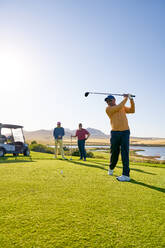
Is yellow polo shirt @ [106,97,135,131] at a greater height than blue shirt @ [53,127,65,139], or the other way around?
yellow polo shirt @ [106,97,135,131]

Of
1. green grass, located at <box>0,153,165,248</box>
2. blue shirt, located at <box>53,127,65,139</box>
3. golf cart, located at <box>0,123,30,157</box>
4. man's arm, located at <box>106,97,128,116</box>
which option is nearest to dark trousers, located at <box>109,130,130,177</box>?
man's arm, located at <box>106,97,128,116</box>

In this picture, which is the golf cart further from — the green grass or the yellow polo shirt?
the green grass

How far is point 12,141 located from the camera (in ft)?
39.0

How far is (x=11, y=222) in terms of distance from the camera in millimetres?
1842

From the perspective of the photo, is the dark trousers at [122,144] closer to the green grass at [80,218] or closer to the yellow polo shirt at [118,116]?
the yellow polo shirt at [118,116]

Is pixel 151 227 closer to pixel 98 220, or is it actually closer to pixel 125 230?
pixel 125 230

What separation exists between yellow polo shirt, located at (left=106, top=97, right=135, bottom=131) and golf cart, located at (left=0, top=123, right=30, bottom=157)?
813 centimetres

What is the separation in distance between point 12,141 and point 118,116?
9.15 meters

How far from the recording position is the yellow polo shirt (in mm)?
4428

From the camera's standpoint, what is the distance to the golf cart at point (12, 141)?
429 inches

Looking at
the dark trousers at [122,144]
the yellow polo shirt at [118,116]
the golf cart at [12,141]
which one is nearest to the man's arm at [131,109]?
the yellow polo shirt at [118,116]

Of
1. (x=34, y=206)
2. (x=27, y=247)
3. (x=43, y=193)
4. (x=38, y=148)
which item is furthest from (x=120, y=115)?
(x=38, y=148)

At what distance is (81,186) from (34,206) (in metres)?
1.23

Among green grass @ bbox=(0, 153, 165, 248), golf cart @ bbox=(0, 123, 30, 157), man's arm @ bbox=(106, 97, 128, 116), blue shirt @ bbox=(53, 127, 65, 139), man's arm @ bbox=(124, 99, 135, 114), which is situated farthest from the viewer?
golf cart @ bbox=(0, 123, 30, 157)
